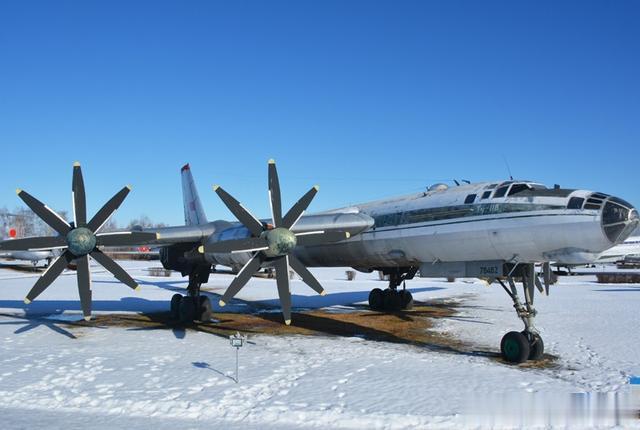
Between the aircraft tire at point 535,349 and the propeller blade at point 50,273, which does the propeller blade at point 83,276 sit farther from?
the aircraft tire at point 535,349

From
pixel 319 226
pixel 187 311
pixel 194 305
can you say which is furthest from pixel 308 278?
pixel 187 311

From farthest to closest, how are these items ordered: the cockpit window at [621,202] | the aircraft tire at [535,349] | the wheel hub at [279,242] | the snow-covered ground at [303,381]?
the wheel hub at [279,242]
the aircraft tire at [535,349]
the cockpit window at [621,202]
the snow-covered ground at [303,381]

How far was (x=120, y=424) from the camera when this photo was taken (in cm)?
753

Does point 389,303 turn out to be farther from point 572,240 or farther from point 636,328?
point 572,240

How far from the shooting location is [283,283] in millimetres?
13945

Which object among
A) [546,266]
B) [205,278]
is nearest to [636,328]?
[546,266]

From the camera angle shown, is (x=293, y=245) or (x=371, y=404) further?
(x=293, y=245)

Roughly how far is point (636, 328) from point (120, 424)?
1625 cm

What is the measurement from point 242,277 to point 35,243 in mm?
6070

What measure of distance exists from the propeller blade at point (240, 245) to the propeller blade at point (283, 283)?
0.72 metres

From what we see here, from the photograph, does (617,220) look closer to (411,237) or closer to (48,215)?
(411,237)

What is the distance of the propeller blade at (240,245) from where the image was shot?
13.5 m

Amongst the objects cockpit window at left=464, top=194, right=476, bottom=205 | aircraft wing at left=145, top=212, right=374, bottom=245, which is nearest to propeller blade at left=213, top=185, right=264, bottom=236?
aircraft wing at left=145, top=212, right=374, bottom=245

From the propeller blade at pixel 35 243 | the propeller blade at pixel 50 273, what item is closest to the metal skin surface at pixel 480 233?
the propeller blade at pixel 50 273
